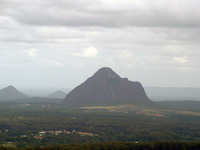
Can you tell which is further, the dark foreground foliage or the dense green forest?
the dense green forest

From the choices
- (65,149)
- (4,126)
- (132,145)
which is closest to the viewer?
(65,149)

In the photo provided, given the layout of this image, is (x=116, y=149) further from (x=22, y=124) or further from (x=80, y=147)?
(x=22, y=124)

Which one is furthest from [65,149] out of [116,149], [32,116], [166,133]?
[32,116]

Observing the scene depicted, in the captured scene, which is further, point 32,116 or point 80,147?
point 32,116

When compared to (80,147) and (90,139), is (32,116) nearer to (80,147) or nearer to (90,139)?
(90,139)

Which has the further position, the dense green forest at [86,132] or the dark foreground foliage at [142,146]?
the dense green forest at [86,132]

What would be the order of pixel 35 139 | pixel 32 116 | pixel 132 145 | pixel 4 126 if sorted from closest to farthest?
pixel 132 145 < pixel 35 139 < pixel 4 126 < pixel 32 116

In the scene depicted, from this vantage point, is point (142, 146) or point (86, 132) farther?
→ point (86, 132)

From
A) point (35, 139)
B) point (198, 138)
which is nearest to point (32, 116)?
point (35, 139)

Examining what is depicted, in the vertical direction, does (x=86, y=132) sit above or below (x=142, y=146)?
above
